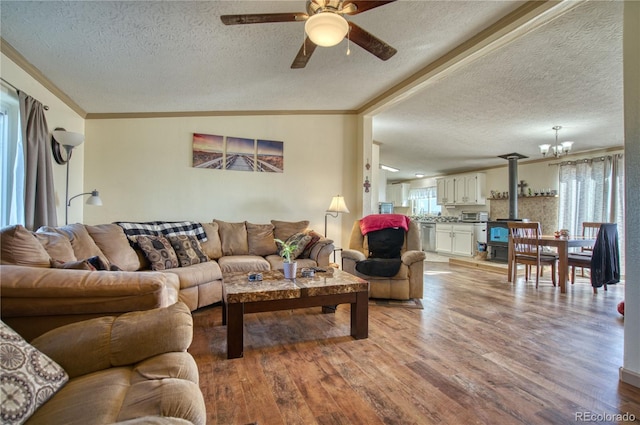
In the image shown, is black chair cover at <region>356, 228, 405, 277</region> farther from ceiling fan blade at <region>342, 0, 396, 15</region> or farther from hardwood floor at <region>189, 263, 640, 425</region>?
ceiling fan blade at <region>342, 0, 396, 15</region>

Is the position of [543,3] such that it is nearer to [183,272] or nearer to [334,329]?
[334,329]

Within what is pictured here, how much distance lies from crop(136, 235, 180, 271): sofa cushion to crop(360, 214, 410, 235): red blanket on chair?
7.37 ft

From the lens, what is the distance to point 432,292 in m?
3.89

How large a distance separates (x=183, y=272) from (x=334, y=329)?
5.00 feet

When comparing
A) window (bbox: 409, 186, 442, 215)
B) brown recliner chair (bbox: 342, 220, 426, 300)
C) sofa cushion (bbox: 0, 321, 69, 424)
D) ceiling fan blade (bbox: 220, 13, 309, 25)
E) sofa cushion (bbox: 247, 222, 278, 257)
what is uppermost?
ceiling fan blade (bbox: 220, 13, 309, 25)

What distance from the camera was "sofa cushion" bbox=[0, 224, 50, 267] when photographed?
5.36 feet

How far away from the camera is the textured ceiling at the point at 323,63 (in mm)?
2291

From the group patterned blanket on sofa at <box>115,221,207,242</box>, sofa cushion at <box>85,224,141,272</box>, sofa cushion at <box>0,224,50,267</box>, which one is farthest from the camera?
patterned blanket on sofa at <box>115,221,207,242</box>

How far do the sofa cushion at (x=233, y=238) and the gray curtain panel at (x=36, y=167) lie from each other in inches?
65.5

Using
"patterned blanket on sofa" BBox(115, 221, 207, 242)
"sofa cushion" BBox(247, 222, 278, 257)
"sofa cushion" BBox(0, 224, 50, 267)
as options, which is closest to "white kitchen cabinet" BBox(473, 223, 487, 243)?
"sofa cushion" BBox(247, 222, 278, 257)

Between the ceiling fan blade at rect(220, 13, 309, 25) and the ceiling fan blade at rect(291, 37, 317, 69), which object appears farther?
the ceiling fan blade at rect(291, 37, 317, 69)

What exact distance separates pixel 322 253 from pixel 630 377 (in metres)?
2.66

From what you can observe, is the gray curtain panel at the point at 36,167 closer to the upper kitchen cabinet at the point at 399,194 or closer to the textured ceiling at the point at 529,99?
the textured ceiling at the point at 529,99

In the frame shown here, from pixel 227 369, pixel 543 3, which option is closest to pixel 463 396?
pixel 227 369
